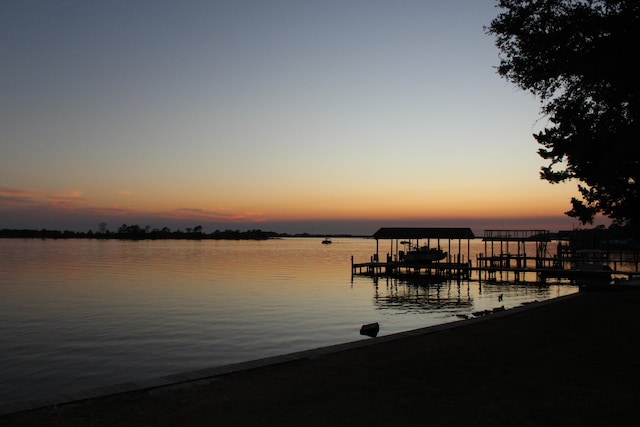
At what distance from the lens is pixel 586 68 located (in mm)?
13344

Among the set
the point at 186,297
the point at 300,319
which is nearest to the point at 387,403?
the point at 300,319

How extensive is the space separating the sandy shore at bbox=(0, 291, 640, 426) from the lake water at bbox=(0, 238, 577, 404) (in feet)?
26.3

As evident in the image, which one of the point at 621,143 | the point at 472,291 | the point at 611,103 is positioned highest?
the point at 611,103

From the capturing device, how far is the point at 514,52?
16.3 m

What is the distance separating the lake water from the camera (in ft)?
62.3

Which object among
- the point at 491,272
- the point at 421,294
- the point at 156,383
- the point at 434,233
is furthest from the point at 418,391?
the point at 491,272

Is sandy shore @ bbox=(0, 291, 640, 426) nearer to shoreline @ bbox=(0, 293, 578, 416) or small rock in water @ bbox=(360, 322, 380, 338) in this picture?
shoreline @ bbox=(0, 293, 578, 416)

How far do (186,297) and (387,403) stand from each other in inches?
1319

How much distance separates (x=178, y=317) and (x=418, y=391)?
23.4 m

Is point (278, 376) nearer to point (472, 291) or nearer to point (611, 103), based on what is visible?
point (611, 103)

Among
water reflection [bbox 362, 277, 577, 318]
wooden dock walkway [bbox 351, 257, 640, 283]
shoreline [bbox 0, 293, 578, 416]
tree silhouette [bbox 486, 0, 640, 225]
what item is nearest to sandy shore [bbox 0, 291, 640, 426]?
shoreline [bbox 0, 293, 578, 416]

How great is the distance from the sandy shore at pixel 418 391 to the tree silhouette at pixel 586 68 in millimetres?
5431

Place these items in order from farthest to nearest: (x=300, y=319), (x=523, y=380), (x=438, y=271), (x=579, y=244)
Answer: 1. (x=579, y=244)
2. (x=438, y=271)
3. (x=300, y=319)
4. (x=523, y=380)

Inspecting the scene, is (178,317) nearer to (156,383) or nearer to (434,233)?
(156,383)
